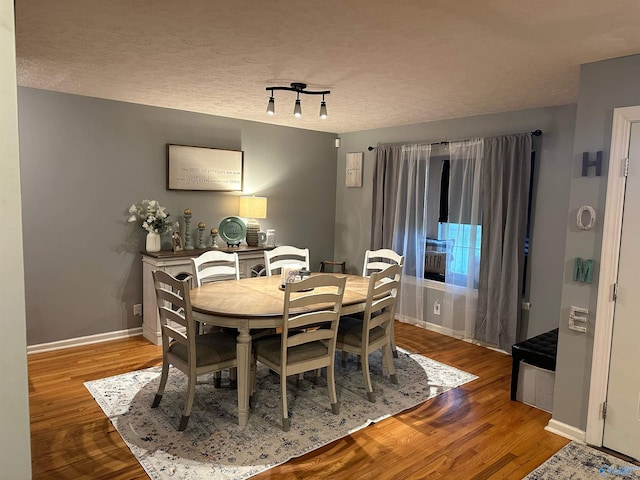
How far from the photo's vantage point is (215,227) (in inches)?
202

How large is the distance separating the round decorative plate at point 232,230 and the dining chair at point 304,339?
6.76 feet

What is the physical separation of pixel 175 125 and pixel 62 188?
1.25 m

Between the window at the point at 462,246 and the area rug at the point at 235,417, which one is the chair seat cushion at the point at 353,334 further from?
the window at the point at 462,246

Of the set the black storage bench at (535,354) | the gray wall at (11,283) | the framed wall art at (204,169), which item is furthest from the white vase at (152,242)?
the gray wall at (11,283)

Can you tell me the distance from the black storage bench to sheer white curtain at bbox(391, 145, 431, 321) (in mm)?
1863

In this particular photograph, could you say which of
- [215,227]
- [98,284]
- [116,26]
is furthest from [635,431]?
[98,284]

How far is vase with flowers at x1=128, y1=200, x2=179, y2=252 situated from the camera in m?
4.48

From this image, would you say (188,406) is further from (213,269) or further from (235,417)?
(213,269)

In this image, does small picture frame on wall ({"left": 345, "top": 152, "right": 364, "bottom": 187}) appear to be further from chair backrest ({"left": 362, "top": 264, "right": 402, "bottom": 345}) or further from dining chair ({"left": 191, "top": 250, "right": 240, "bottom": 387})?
chair backrest ({"left": 362, "top": 264, "right": 402, "bottom": 345})

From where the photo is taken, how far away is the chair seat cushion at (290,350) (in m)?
2.99

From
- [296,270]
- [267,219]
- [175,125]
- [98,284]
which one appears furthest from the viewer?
[267,219]

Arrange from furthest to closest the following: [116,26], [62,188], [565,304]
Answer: [62,188] → [565,304] → [116,26]

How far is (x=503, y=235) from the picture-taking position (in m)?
4.41

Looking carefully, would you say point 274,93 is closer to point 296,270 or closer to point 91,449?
point 296,270
